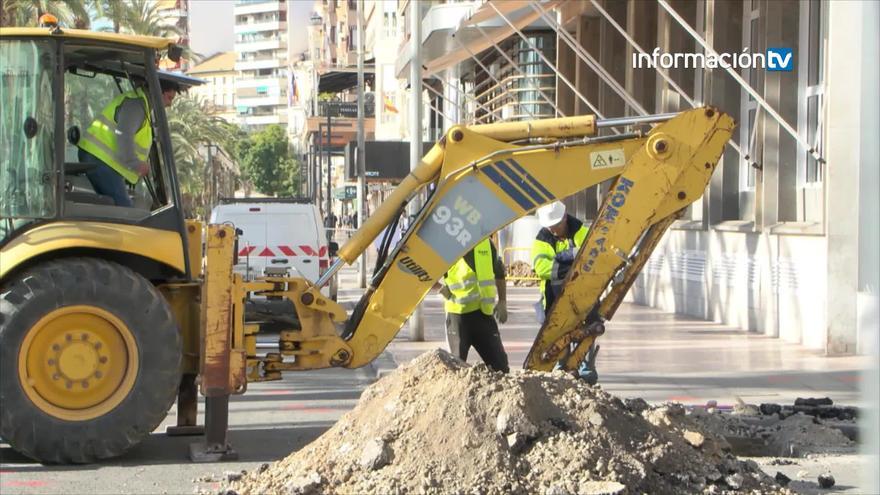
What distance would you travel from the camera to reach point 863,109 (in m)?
2.66

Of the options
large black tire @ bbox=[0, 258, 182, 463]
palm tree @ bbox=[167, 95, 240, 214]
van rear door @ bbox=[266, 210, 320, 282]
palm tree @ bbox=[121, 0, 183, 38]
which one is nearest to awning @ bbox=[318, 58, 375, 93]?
palm tree @ bbox=[167, 95, 240, 214]

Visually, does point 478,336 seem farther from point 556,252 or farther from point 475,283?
point 556,252

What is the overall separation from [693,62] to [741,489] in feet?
51.4

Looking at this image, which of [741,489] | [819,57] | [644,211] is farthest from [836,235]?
[741,489]

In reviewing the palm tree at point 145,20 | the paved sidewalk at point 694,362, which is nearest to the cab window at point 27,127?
the paved sidewalk at point 694,362

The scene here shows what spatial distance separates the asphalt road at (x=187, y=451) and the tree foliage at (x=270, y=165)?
13744cm

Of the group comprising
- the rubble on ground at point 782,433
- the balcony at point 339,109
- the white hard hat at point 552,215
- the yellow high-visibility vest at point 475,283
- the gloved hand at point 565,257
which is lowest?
the rubble on ground at point 782,433

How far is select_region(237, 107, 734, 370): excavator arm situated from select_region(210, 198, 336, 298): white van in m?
11.7

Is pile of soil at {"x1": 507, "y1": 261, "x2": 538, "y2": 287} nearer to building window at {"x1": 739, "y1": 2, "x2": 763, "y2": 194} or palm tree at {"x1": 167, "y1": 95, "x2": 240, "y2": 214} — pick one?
building window at {"x1": 739, "y1": 2, "x2": 763, "y2": 194}

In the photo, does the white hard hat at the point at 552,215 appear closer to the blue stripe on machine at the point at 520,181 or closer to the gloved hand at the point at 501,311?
the gloved hand at the point at 501,311

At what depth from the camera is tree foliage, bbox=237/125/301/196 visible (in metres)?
150

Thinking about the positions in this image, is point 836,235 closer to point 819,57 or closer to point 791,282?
point 791,282

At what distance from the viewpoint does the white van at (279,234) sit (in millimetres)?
21438

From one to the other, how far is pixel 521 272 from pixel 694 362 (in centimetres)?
1697
